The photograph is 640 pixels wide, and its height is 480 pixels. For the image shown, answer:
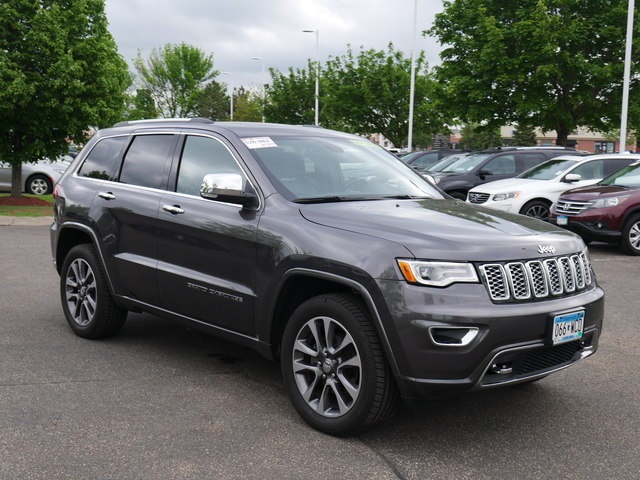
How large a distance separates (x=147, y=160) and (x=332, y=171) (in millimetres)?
1484

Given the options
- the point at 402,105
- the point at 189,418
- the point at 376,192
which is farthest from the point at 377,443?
the point at 402,105

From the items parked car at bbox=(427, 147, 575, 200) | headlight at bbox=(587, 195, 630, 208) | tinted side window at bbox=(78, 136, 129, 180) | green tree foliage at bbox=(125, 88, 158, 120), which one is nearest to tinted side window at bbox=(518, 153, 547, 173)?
parked car at bbox=(427, 147, 575, 200)

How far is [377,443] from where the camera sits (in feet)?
12.9

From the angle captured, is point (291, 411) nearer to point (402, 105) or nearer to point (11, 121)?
point (11, 121)

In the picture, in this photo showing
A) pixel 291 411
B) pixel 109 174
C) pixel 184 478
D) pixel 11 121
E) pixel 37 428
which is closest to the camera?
pixel 184 478

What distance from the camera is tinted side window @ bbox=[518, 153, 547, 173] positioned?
699 inches

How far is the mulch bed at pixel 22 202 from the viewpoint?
17906 mm

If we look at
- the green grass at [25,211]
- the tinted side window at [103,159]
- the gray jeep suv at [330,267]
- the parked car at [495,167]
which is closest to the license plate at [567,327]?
the gray jeep suv at [330,267]

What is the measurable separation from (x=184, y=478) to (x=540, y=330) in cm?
187

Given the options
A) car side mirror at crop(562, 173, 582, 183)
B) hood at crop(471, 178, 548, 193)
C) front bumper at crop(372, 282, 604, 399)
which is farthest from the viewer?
hood at crop(471, 178, 548, 193)

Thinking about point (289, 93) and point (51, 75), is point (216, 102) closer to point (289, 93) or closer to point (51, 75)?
point (289, 93)

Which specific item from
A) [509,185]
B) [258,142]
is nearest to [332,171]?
[258,142]

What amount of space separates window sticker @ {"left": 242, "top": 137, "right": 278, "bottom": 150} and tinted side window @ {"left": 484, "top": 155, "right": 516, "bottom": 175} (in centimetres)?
1377

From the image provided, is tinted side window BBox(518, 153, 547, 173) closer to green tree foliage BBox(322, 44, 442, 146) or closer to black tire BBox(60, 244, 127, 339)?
black tire BBox(60, 244, 127, 339)
